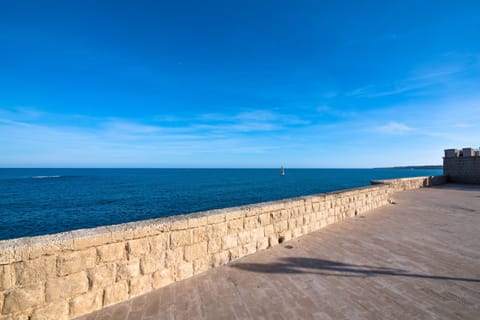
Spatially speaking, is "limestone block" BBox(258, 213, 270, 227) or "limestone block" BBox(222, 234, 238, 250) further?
"limestone block" BBox(258, 213, 270, 227)

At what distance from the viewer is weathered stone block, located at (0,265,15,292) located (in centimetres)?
225

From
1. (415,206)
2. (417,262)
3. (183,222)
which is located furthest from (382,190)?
(183,222)

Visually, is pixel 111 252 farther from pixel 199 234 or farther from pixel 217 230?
pixel 217 230

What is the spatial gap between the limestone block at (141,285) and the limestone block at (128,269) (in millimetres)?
87

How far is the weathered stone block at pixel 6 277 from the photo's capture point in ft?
7.37

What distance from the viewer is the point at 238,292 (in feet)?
10.2

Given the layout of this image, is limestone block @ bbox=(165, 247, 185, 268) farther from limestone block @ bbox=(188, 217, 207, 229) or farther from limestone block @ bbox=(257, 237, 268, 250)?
limestone block @ bbox=(257, 237, 268, 250)

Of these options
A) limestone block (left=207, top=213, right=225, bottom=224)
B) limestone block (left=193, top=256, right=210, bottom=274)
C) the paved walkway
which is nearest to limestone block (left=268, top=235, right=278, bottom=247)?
the paved walkway

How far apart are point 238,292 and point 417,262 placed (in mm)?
3468

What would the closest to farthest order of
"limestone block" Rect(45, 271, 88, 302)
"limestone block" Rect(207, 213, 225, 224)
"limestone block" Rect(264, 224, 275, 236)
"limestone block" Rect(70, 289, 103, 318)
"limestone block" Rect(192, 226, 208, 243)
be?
1. "limestone block" Rect(45, 271, 88, 302)
2. "limestone block" Rect(70, 289, 103, 318)
3. "limestone block" Rect(192, 226, 208, 243)
4. "limestone block" Rect(207, 213, 225, 224)
5. "limestone block" Rect(264, 224, 275, 236)

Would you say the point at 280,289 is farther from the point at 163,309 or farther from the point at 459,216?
the point at 459,216

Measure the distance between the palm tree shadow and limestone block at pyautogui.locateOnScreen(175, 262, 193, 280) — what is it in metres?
0.79

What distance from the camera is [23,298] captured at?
2.36 meters

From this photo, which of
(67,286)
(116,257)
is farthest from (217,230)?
(67,286)
